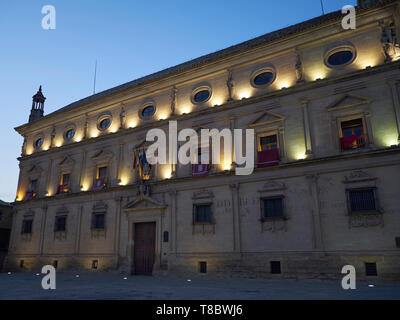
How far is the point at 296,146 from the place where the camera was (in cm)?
2141

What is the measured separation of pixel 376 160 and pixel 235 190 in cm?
899

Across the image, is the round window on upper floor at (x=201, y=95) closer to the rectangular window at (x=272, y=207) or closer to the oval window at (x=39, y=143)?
the rectangular window at (x=272, y=207)

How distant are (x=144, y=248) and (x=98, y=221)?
19.2 feet

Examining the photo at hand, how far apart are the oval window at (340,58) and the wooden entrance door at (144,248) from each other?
17864 mm

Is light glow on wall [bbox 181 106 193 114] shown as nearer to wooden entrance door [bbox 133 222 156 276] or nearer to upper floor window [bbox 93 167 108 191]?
upper floor window [bbox 93 167 108 191]

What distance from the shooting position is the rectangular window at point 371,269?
17562 millimetres

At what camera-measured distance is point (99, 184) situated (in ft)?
96.6

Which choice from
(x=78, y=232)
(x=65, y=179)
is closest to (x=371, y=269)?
(x=78, y=232)

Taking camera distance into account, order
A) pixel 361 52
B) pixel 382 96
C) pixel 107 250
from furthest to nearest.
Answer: pixel 107 250 < pixel 361 52 < pixel 382 96

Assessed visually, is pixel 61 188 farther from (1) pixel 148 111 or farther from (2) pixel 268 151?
(2) pixel 268 151

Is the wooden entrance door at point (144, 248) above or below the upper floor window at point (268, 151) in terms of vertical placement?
below

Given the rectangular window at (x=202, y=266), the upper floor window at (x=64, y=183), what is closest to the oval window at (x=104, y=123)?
the upper floor window at (x=64, y=183)

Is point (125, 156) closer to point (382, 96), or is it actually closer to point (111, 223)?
point (111, 223)
